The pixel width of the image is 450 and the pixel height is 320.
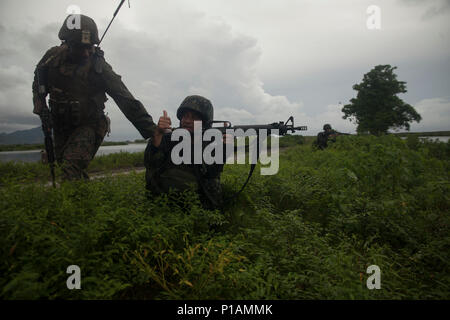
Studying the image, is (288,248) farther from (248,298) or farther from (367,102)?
(367,102)

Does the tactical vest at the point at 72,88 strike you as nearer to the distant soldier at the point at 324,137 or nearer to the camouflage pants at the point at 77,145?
the camouflage pants at the point at 77,145

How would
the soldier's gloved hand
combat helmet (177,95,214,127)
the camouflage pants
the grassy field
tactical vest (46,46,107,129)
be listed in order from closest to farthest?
the grassy field < the soldier's gloved hand < the camouflage pants < tactical vest (46,46,107,129) < combat helmet (177,95,214,127)

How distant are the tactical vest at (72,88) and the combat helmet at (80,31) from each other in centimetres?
25

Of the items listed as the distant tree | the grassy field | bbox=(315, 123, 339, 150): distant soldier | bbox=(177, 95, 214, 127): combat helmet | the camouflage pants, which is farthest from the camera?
the distant tree

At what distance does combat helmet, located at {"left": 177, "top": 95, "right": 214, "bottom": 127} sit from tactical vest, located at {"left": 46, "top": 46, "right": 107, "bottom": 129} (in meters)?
1.41

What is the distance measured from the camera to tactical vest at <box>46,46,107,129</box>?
3.47 metres

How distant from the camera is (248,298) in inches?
63.0

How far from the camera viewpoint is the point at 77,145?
3414 mm

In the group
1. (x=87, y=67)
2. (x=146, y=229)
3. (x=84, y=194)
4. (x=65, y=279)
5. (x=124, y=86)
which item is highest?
(x=87, y=67)

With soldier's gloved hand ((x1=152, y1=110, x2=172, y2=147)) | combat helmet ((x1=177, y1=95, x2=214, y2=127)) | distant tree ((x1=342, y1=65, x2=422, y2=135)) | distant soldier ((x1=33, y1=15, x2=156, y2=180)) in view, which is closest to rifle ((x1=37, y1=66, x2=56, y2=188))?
distant soldier ((x1=33, y1=15, x2=156, y2=180))

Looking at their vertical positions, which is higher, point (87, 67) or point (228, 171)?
point (87, 67)

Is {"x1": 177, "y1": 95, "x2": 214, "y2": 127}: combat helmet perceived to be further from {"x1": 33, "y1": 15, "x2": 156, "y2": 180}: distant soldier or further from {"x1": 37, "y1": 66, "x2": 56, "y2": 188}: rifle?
{"x1": 37, "y1": 66, "x2": 56, "y2": 188}: rifle

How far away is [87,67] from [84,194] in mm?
2278
